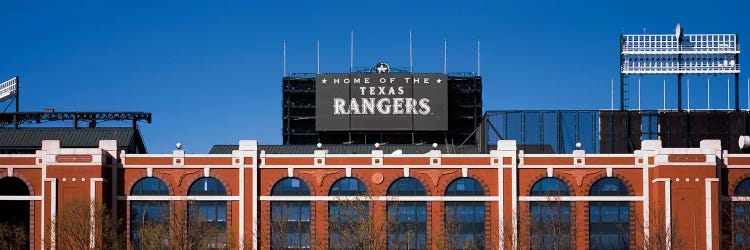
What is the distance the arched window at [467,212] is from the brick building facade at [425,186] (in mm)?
80

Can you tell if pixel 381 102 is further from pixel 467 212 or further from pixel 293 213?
pixel 293 213

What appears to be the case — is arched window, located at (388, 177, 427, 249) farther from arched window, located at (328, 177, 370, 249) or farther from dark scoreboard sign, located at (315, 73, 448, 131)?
dark scoreboard sign, located at (315, 73, 448, 131)

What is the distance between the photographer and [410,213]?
115m

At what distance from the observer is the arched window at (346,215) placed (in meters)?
109

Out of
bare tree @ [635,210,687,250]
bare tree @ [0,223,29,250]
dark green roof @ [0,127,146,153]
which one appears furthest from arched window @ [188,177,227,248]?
bare tree @ [635,210,687,250]

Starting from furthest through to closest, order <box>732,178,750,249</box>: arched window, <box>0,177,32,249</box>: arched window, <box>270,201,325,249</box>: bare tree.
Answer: <box>0,177,32,249</box>: arched window, <box>270,201,325,249</box>: bare tree, <box>732,178,750,249</box>: arched window

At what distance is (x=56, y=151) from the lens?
112 m

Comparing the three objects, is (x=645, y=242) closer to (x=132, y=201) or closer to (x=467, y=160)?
(x=467, y=160)

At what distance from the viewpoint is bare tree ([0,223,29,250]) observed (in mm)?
110250

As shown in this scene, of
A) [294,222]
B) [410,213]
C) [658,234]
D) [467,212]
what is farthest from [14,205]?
[658,234]

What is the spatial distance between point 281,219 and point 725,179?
3532 centimetres

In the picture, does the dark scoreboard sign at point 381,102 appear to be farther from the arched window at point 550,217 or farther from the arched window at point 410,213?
the arched window at point 550,217

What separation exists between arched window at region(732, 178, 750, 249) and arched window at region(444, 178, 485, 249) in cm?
1983

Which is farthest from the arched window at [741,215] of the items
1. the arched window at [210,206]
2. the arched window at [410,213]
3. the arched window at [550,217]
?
the arched window at [210,206]
